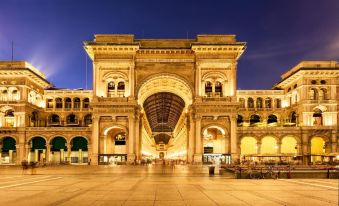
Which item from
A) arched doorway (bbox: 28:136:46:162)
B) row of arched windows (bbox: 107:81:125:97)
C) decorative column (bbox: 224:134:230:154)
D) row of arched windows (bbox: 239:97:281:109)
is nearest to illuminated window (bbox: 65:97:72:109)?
arched doorway (bbox: 28:136:46:162)

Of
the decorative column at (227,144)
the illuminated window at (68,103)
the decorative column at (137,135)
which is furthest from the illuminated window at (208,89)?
the illuminated window at (68,103)

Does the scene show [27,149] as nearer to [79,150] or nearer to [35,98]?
[79,150]

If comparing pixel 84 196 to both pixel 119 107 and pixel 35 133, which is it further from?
pixel 35 133

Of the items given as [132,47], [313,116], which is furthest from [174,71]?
[313,116]

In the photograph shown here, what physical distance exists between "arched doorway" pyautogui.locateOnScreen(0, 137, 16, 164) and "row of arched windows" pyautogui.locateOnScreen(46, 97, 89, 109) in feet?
55.6

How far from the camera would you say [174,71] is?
243 ft

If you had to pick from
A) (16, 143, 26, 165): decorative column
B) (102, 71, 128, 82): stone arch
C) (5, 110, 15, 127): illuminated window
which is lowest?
(16, 143, 26, 165): decorative column

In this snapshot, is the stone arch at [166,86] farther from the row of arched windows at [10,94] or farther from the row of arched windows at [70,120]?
the row of arched windows at [10,94]

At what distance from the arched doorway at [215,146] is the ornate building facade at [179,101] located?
197mm

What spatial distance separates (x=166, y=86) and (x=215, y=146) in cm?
1532

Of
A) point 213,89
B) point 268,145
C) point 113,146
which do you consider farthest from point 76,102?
point 268,145

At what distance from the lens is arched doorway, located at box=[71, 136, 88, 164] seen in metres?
84.7

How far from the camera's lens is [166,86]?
8269cm

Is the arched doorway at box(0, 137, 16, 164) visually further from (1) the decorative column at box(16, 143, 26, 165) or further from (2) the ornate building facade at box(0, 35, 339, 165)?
(1) the decorative column at box(16, 143, 26, 165)
